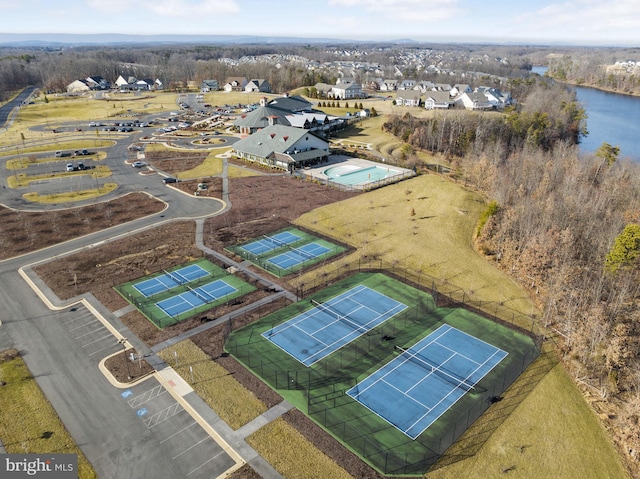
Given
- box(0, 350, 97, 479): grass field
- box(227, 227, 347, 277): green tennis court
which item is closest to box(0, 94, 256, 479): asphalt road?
box(0, 350, 97, 479): grass field

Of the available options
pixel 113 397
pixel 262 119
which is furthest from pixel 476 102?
pixel 113 397

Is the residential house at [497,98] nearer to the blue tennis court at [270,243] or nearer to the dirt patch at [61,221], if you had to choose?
the blue tennis court at [270,243]

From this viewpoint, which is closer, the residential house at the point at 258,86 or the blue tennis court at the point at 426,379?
the blue tennis court at the point at 426,379

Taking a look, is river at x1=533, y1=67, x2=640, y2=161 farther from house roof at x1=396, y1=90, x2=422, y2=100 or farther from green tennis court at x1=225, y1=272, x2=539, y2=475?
green tennis court at x1=225, y1=272, x2=539, y2=475

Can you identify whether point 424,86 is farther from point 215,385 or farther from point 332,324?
point 215,385

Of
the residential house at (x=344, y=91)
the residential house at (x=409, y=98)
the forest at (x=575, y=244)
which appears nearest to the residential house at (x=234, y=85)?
the residential house at (x=344, y=91)

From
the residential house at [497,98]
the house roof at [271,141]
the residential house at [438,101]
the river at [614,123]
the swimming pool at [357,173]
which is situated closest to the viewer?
the swimming pool at [357,173]
